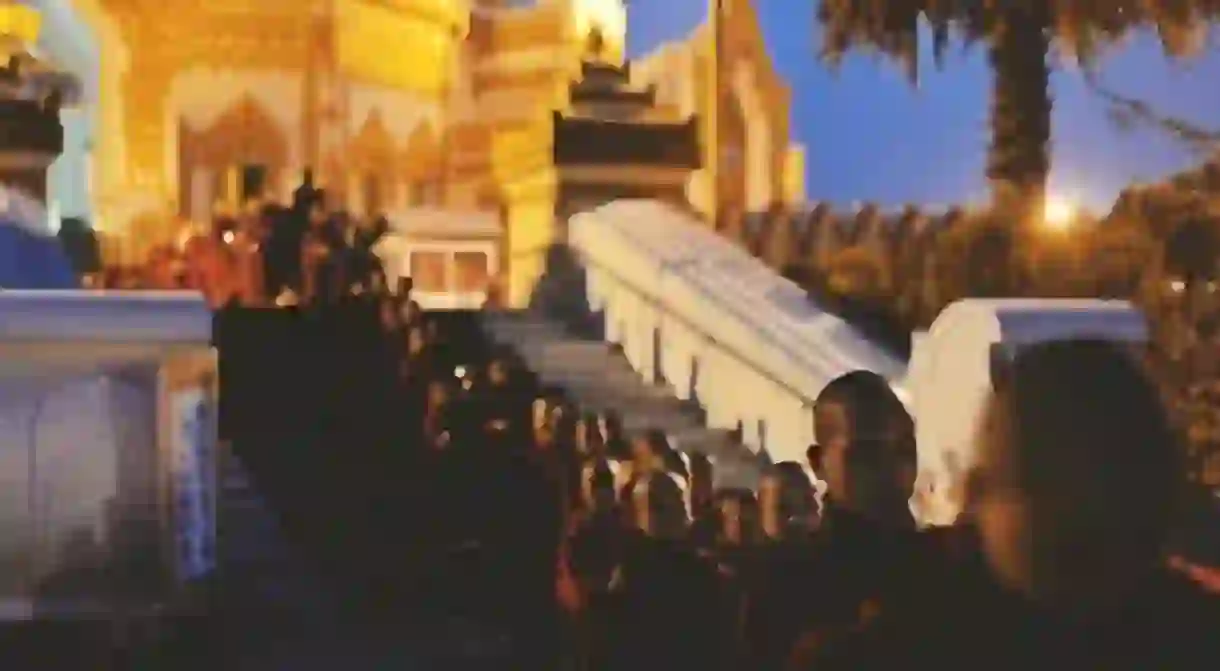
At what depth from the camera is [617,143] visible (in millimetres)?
15914

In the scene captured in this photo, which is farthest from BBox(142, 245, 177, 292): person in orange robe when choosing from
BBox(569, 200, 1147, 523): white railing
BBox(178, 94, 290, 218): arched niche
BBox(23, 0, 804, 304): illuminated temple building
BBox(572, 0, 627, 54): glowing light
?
BBox(572, 0, 627, 54): glowing light

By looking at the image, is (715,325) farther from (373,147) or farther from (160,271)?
(373,147)

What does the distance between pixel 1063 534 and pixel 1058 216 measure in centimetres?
1414

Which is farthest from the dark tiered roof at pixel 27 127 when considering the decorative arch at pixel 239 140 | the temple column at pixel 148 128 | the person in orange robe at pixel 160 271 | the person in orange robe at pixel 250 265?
the decorative arch at pixel 239 140

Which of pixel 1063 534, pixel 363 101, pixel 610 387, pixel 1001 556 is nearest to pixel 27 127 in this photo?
pixel 610 387

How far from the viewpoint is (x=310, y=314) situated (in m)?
11.9

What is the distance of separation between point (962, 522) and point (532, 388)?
8.62m

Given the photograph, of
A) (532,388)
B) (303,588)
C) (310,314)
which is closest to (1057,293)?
(532,388)

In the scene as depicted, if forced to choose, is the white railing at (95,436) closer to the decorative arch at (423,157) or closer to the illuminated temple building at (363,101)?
the illuminated temple building at (363,101)

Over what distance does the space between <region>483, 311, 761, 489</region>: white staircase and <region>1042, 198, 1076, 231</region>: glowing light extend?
3.76m

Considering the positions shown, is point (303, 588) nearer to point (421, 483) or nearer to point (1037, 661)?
point (421, 483)

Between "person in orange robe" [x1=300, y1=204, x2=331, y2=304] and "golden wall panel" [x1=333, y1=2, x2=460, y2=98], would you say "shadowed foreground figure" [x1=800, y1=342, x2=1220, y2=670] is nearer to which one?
"person in orange robe" [x1=300, y1=204, x2=331, y2=304]

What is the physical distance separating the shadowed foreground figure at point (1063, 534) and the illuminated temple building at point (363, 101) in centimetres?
1873

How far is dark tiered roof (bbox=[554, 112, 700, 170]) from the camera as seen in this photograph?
625 inches
